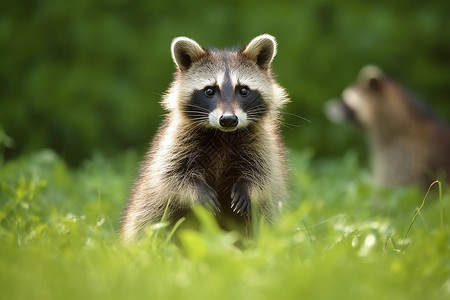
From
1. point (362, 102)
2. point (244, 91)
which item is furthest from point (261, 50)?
point (362, 102)

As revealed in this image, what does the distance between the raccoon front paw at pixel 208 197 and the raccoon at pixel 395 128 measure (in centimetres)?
465

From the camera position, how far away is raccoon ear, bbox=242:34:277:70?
5.20m

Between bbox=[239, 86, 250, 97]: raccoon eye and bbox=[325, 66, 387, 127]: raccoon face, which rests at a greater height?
bbox=[239, 86, 250, 97]: raccoon eye

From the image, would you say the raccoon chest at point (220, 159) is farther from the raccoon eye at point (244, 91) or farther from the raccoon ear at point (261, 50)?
the raccoon ear at point (261, 50)

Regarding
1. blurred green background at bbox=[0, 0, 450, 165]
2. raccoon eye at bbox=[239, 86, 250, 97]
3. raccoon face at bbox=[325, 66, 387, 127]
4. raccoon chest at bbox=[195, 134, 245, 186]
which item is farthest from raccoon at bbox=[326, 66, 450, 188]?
raccoon chest at bbox=[195, 134, 245, 186]

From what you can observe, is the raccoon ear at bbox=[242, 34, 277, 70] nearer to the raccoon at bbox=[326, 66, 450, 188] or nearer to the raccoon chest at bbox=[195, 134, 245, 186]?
the raccoon chest at bbox=[195, 134, 245, 186]

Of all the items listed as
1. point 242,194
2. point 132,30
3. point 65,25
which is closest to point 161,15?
point 132,30

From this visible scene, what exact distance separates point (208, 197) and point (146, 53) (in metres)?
5.30

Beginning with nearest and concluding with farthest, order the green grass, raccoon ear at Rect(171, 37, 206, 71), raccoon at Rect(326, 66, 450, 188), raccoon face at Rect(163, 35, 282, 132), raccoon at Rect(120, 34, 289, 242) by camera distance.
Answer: the green grass, raccoon at Rect(120, 34, 289, 242), raccoon face at Rect(163, 35, 282, 132), raccoon ear at Rect(171, 37, 206, 71), raccoon at Rect(326, 66, 450, 188)

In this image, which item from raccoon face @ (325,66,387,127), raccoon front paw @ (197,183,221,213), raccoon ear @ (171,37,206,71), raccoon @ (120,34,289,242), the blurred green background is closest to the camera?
raccoon front paw @ (197,183,221,213)

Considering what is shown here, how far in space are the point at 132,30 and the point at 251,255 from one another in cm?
657

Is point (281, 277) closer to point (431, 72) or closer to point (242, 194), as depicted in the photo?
point (242, 194)

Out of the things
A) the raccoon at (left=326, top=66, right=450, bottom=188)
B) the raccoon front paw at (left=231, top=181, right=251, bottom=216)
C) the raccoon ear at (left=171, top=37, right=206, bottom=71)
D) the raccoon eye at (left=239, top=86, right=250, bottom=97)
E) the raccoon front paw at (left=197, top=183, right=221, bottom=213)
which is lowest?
the raccoon at (left=326, top=66, right=450, bottom=188)

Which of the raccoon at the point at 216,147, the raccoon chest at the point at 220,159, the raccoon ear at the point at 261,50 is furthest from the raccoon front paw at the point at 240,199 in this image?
the raccoon ear at the point at 261,50
